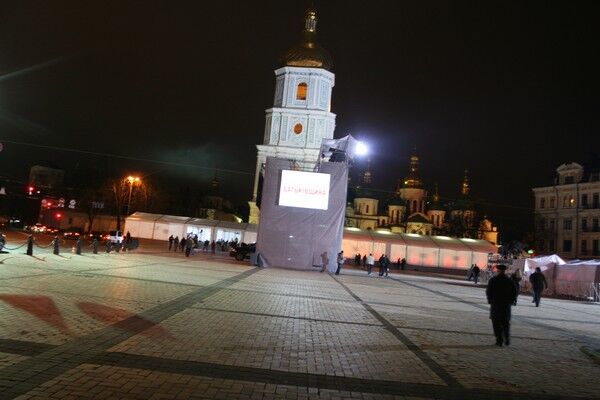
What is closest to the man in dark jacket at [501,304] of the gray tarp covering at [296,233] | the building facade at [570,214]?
the gray tarp covering at [296,233]

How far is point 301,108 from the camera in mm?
64938

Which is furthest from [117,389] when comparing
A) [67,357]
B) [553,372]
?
[553,372]

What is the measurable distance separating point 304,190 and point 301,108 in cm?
3269

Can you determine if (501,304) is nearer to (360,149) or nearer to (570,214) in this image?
(360,149)

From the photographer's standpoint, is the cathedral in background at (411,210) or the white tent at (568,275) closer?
the white tent at (568,275)

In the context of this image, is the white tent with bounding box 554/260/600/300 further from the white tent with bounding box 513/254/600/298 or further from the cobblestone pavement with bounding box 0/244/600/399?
the cobblestone pavement with bounding box 0/244/600/399

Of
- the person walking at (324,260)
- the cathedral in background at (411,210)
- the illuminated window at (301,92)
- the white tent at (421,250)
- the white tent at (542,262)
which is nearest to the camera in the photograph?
the white tent at (542,262)

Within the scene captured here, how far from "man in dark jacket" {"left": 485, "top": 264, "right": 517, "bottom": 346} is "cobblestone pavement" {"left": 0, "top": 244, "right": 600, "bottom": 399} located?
0.34 meters

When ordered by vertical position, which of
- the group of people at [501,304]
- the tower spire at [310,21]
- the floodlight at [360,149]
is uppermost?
the tower spire at [310,21]

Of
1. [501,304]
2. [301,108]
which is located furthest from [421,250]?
[501,304]

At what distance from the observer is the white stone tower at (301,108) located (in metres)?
64.9

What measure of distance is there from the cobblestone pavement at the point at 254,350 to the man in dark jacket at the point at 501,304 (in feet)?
1.11

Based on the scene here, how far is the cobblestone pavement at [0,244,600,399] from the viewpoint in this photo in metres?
5.94

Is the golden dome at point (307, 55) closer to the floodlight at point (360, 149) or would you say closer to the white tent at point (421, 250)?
the white tent at point (421, 250)
